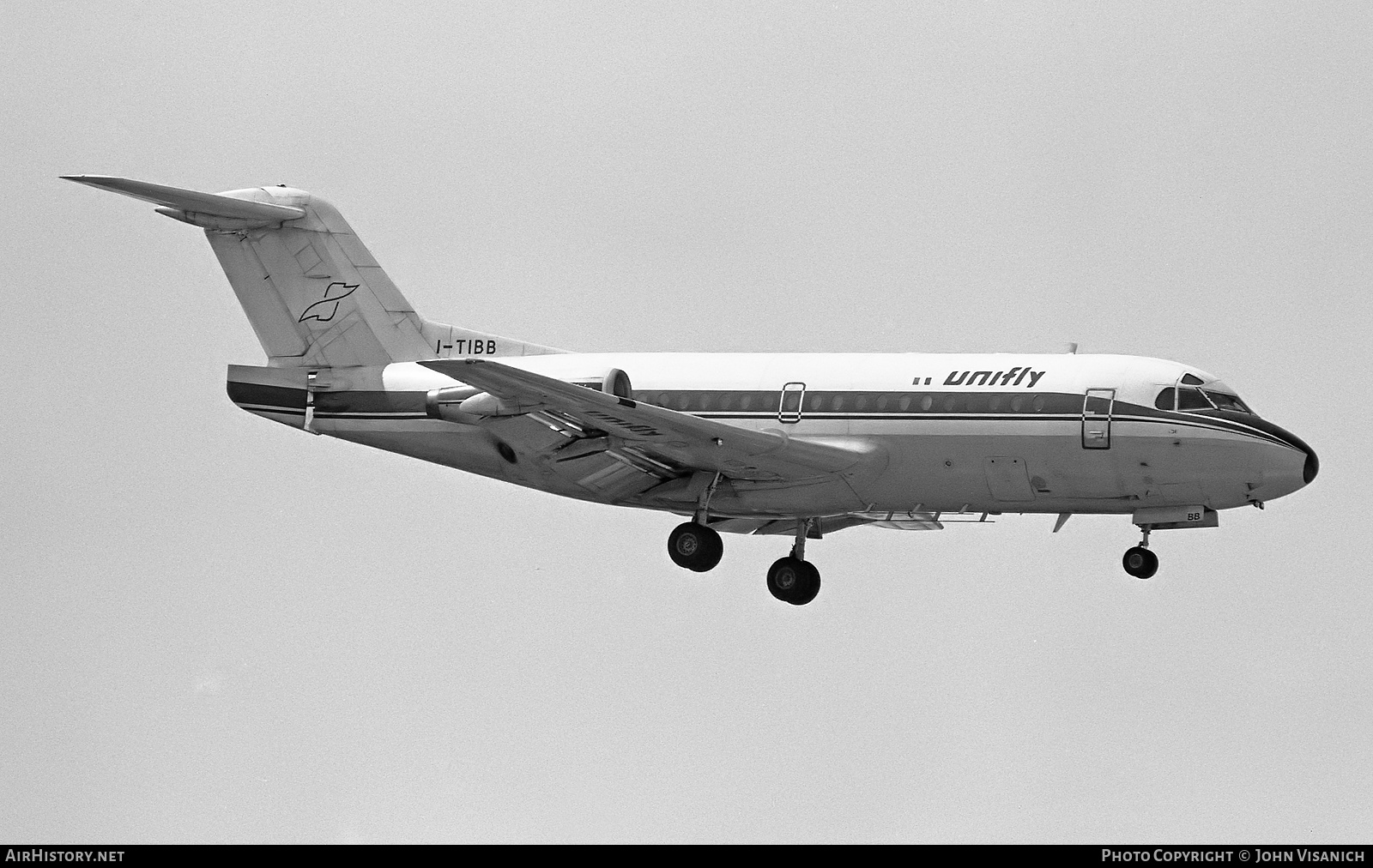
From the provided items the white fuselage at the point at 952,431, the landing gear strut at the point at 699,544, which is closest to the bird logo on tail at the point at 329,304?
the white fuselage at the point at 952,431

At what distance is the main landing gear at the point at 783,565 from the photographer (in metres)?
54.6

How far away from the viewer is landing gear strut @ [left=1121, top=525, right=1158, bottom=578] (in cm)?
5278

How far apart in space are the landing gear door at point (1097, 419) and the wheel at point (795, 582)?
746cm

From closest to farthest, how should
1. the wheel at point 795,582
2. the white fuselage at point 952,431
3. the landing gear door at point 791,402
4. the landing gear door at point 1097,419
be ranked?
the white fuselage at point 952,431 < the landing gear door at point 1097,419 < the landing gear door at point 791,402 < the wheel at point 795,582

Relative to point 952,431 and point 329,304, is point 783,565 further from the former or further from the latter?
point 329,304

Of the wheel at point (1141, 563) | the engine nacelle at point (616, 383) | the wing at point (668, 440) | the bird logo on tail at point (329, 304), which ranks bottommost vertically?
the wheel at point (1141, 563)

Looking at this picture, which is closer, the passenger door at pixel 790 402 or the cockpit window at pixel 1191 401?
the cockpit window at pixel 1191 401

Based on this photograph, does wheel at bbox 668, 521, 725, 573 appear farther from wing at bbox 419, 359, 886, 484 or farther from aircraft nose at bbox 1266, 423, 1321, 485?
aircraft nose at bbox 1266, 423, 1321, 485

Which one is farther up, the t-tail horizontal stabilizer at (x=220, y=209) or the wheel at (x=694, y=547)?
the t-tail horizontal stabilizer at (x=220, y=209)

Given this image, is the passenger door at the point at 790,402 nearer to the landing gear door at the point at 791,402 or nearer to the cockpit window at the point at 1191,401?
the landing gear door at the point at 791,402

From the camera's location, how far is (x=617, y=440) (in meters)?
53.6

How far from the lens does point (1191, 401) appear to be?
5200cm

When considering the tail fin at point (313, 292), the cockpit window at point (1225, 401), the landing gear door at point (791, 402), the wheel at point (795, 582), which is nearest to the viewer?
the cockpit window at point (1225, 401)

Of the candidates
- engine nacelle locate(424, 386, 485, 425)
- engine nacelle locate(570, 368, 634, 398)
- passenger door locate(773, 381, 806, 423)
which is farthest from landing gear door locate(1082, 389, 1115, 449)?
engine nacelle locate(424, 386, 485, 425)
